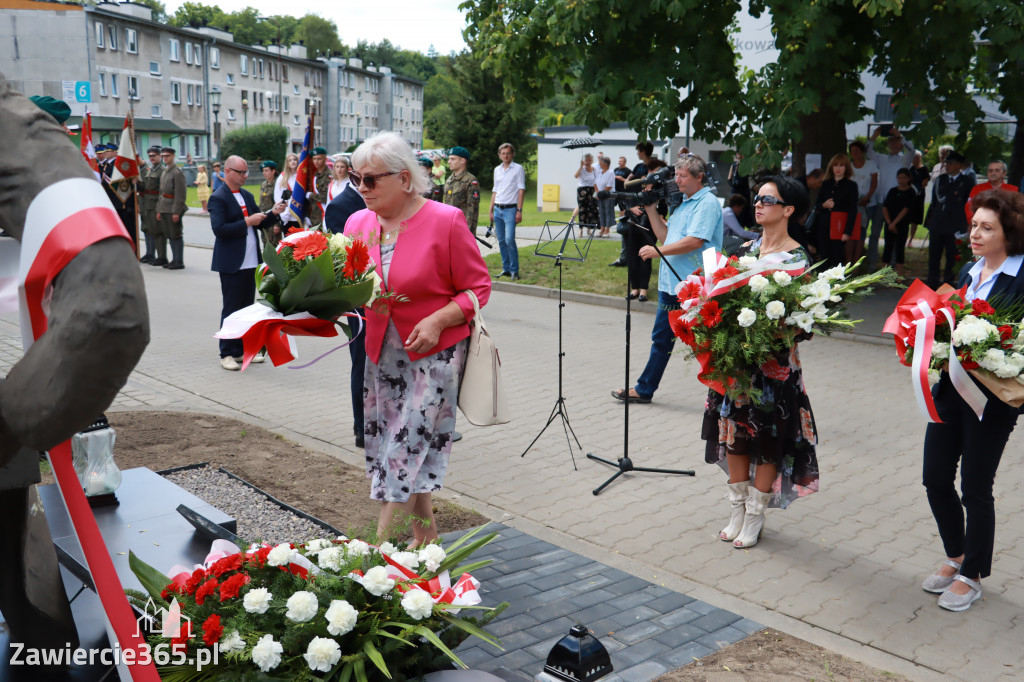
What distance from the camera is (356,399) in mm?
7277

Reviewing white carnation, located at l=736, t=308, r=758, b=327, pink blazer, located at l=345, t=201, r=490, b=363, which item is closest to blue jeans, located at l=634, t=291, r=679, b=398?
white carnation, located at l=736, t=308, r=758, b=327

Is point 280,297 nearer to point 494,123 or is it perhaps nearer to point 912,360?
point 912,360

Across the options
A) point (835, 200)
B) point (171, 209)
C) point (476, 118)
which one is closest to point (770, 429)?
point (835, 200)

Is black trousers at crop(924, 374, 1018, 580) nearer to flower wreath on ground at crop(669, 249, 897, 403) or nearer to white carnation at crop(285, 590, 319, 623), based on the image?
flower wreath on ground at crop(669, 249, 897, 403)

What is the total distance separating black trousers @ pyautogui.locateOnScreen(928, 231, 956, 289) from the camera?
14.5 meters

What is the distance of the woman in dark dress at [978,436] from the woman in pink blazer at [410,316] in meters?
2.46

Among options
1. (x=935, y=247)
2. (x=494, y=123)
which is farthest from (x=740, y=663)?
(x=494, y=123)

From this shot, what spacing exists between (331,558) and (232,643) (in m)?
0.44

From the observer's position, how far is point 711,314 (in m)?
5.12

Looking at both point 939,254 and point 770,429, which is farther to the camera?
point 939,254

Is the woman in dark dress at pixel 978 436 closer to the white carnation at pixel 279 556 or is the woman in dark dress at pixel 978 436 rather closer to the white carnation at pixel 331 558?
the white carnation at pixel 331 558

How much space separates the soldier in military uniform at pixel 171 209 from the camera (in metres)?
17.5

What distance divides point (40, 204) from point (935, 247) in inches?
598

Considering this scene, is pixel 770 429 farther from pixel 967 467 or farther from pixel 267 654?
pixel 267 654
